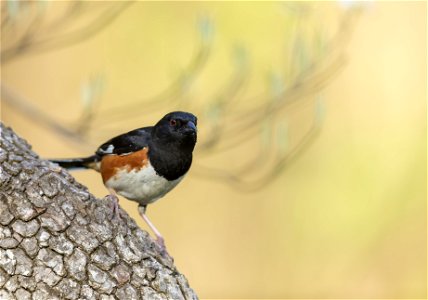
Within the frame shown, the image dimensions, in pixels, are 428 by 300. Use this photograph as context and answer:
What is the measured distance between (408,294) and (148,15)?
2.72m

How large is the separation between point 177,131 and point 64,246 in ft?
2.91

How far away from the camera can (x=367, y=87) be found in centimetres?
541

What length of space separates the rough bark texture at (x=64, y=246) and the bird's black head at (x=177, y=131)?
656 mm

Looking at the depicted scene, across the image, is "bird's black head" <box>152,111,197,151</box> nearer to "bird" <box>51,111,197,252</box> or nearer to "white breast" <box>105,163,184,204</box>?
"bird" <box>51,111,197,252</box>

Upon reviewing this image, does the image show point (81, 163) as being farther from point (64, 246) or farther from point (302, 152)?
point (302, 152)

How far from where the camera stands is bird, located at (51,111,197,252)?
8.82ft

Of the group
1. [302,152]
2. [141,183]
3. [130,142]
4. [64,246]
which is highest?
[302,152]

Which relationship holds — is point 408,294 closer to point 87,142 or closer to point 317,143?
point 317,143

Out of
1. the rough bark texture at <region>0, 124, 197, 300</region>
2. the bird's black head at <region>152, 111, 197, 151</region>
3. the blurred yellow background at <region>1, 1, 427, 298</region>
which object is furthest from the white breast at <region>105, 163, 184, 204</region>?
the blurred yellow background at <region>1, 1, 427, 298</region>

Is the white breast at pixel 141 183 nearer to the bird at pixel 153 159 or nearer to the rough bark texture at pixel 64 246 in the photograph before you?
the bird at pixel 153 159

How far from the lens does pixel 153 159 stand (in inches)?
106

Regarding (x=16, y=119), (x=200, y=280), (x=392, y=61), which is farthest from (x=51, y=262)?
(x=392, y=61)

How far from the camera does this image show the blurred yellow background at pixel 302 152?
5160mm

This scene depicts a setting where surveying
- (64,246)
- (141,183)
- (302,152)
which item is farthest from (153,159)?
(302,152)
